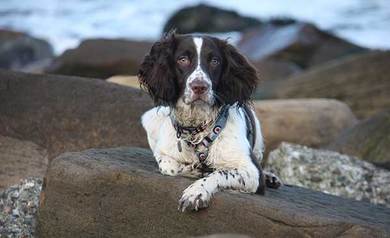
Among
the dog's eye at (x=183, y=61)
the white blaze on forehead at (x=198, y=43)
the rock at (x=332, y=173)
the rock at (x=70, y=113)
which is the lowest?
the rock at (x=332, y=173)

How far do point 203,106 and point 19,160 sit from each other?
2.57m

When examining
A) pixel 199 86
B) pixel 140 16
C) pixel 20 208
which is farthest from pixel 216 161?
pixel 140 16

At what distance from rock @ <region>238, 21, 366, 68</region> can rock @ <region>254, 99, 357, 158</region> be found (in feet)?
22.1

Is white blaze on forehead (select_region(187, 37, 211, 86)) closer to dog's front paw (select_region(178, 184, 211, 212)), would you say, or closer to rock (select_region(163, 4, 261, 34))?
dog's front paw (select_region(178, 184, 211, 212))

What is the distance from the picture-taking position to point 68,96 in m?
8.51

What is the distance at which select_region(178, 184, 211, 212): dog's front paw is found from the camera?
17.4ft

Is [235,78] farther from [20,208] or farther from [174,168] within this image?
[20,208]

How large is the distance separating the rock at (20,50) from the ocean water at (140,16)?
1.84 meters

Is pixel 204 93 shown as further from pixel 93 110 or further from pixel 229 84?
pixel 93 110

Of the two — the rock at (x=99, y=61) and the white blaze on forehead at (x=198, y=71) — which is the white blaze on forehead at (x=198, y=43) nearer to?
the white blaze on forehead at (x=198, y=71)

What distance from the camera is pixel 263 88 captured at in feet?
47.7

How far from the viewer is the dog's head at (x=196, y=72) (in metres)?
5.76

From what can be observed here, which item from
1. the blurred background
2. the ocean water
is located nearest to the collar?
the blurred background

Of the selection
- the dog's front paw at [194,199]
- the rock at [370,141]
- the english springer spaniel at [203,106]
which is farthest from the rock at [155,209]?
the rock at [370,141]
